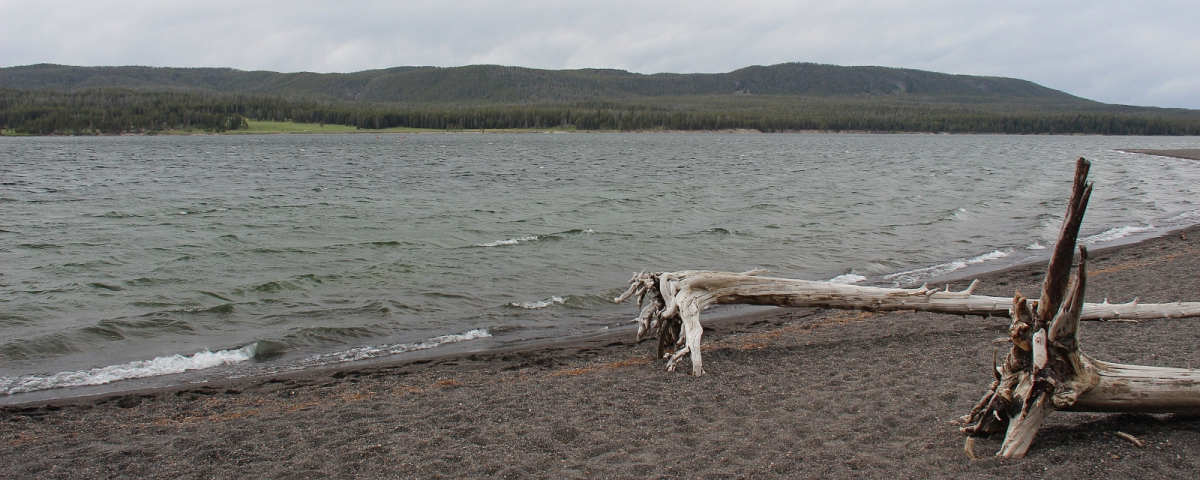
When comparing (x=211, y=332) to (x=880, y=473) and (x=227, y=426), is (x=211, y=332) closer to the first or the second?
(x=227, y=426)

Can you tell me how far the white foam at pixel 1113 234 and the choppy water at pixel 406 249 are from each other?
0.43ft

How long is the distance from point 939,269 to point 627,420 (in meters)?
12.6

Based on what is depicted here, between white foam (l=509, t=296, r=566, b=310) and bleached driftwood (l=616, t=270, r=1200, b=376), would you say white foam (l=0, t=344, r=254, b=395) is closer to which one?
white foam (l=509, t=296, r=566, b=310)

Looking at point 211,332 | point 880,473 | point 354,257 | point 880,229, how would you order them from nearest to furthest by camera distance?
point 880,473
point 211,332
point 354,257
point 880,229

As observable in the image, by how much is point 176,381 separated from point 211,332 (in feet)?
8.08

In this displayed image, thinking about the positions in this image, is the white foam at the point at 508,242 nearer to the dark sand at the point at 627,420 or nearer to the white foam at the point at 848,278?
the white foam at the point at 848,278

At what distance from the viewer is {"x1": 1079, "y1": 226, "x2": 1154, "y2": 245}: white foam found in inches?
819

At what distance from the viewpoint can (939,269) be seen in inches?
661

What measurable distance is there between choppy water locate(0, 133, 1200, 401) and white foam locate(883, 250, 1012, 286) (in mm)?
69

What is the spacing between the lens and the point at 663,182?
40312 mm

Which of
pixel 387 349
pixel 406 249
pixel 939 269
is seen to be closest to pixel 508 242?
pixel 406 249

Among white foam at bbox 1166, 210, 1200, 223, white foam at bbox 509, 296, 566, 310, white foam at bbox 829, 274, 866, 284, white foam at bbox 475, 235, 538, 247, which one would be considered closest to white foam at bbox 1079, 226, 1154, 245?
white foam at bbox 1166, 210, 1200, 223

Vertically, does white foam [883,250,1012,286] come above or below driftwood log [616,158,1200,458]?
below

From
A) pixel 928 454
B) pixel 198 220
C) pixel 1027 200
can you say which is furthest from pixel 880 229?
pixel 198 220
